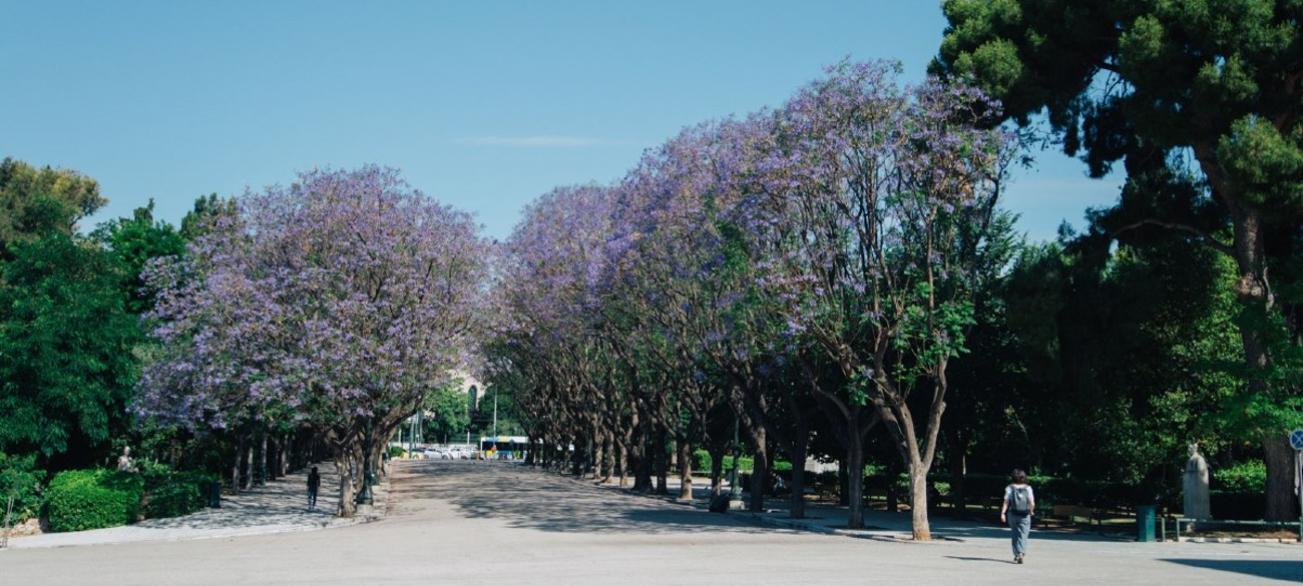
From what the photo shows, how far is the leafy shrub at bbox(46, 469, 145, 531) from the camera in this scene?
102ft

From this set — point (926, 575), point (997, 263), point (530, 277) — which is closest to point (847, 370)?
point (997, 263)

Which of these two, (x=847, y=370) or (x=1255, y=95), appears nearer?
(x=1255, y=95)

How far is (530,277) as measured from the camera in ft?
156

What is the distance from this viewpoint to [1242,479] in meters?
36.5

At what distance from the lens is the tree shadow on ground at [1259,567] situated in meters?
19.9

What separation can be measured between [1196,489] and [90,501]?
28700 mm

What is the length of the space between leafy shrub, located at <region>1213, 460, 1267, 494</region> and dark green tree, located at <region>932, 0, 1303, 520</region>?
5641mm

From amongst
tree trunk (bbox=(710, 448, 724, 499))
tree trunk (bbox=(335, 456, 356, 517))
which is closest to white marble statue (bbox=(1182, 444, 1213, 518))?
tree trunk (bbox=(710, 448, 724, 499))

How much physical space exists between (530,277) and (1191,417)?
2429 centimetres

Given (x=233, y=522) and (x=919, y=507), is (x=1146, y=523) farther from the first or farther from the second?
(x=233, y=522)

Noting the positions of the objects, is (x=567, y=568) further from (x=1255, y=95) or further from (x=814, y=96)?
(x=1255, y=95)

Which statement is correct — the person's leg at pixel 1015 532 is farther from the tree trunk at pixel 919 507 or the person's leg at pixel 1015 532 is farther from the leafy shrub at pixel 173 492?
the leafy shrub at pixel 173 492

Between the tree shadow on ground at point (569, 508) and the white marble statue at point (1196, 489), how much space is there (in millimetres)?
10183

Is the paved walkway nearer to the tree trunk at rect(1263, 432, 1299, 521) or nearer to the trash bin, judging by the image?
the trash bin
